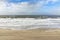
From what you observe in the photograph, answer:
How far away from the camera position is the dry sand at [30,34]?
72 centimetres

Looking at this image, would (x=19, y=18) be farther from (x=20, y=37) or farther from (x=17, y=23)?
(x=20, y=37)

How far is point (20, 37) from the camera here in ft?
2.39

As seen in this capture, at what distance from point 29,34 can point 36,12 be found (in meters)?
0.19

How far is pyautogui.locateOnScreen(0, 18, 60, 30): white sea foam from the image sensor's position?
802 millimetres

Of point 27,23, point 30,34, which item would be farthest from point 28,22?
point 30,34

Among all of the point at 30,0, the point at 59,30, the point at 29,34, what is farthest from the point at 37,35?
the point at 30,0

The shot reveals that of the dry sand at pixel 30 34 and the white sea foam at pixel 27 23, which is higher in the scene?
the white sea foam at pixel 27 23

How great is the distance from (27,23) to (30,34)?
0.35 feet

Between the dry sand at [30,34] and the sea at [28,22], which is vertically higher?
the sea at [28,22]

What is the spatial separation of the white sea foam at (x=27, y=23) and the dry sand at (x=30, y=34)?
0.13 ft

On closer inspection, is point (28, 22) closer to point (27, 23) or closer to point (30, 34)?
point (27, 23)

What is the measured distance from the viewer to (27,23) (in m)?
0.82

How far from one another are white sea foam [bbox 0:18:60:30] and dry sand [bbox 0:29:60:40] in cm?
4

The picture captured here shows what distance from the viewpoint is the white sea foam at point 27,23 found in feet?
2.63
